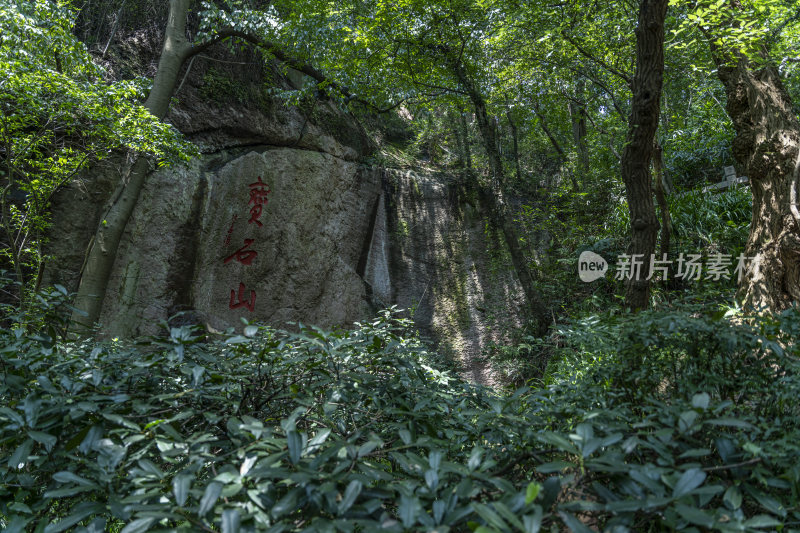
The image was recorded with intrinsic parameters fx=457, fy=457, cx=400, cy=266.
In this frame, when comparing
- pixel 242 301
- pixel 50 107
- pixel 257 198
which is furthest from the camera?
pixel 257 198

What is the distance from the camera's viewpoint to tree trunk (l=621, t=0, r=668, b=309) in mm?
3363

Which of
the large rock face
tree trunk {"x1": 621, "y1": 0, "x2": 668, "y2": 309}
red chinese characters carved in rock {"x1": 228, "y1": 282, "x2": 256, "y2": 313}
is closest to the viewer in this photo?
tree trunk {"x1": 621, "y1": 0, "x2": 668, "y2": 309}

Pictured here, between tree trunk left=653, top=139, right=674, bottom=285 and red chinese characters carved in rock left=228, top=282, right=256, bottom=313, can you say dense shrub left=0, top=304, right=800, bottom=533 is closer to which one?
tree trunk left=653, top=139, right=674, bottom=285

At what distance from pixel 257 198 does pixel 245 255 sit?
837mm

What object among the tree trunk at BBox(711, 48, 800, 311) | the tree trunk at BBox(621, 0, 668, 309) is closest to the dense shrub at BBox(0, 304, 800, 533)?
the tree trunk at BBox(621, 0, 668, 309)

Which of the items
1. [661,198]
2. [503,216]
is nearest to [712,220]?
[661,198]

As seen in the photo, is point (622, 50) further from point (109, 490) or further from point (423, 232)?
point (109, 490)

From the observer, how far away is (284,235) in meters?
6.59

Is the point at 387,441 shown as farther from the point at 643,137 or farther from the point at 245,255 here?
the point at 245,255

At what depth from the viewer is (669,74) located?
5656 millimetres

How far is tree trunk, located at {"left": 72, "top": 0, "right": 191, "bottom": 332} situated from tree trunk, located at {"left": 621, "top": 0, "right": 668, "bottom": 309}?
455cm

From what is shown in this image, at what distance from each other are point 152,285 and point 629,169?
5447 mm

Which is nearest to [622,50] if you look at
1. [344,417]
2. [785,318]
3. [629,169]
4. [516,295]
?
[629,169]

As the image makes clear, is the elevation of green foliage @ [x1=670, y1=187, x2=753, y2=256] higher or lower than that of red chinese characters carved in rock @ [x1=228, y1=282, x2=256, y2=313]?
higher
